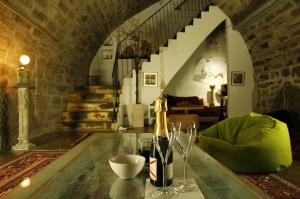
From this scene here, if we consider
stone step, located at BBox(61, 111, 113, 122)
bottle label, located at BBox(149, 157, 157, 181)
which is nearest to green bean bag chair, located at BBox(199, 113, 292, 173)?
bottle label, located at BBox(149, 157, 157, 181)

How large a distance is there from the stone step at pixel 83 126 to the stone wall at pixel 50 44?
225mm

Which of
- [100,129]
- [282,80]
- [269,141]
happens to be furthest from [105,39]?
[269,141]

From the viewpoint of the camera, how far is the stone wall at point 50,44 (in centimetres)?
389

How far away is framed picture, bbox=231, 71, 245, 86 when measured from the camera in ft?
21.1

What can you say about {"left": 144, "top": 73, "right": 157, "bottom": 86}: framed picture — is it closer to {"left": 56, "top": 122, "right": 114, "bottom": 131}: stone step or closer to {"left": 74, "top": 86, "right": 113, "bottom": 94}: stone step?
{"left": 74, "top": 86, "right": 113, "bottom": 94}: stone step

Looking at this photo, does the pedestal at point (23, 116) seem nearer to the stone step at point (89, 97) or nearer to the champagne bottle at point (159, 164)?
the stone step at point (89, 97)

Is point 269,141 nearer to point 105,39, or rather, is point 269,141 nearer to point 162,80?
point 162,80

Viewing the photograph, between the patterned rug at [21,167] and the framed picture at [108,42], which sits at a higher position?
the framed picture at [108,42]

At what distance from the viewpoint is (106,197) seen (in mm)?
958

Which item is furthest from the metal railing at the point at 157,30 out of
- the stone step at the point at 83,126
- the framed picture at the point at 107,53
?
the stone step at the point at 83,126

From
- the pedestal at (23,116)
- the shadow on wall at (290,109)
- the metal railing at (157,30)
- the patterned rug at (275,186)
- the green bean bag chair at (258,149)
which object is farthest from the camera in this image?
the metal railing at (157,30)

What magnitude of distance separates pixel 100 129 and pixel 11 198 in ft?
16.1

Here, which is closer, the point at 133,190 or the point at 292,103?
the point at 133,190

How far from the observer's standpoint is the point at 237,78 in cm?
645
